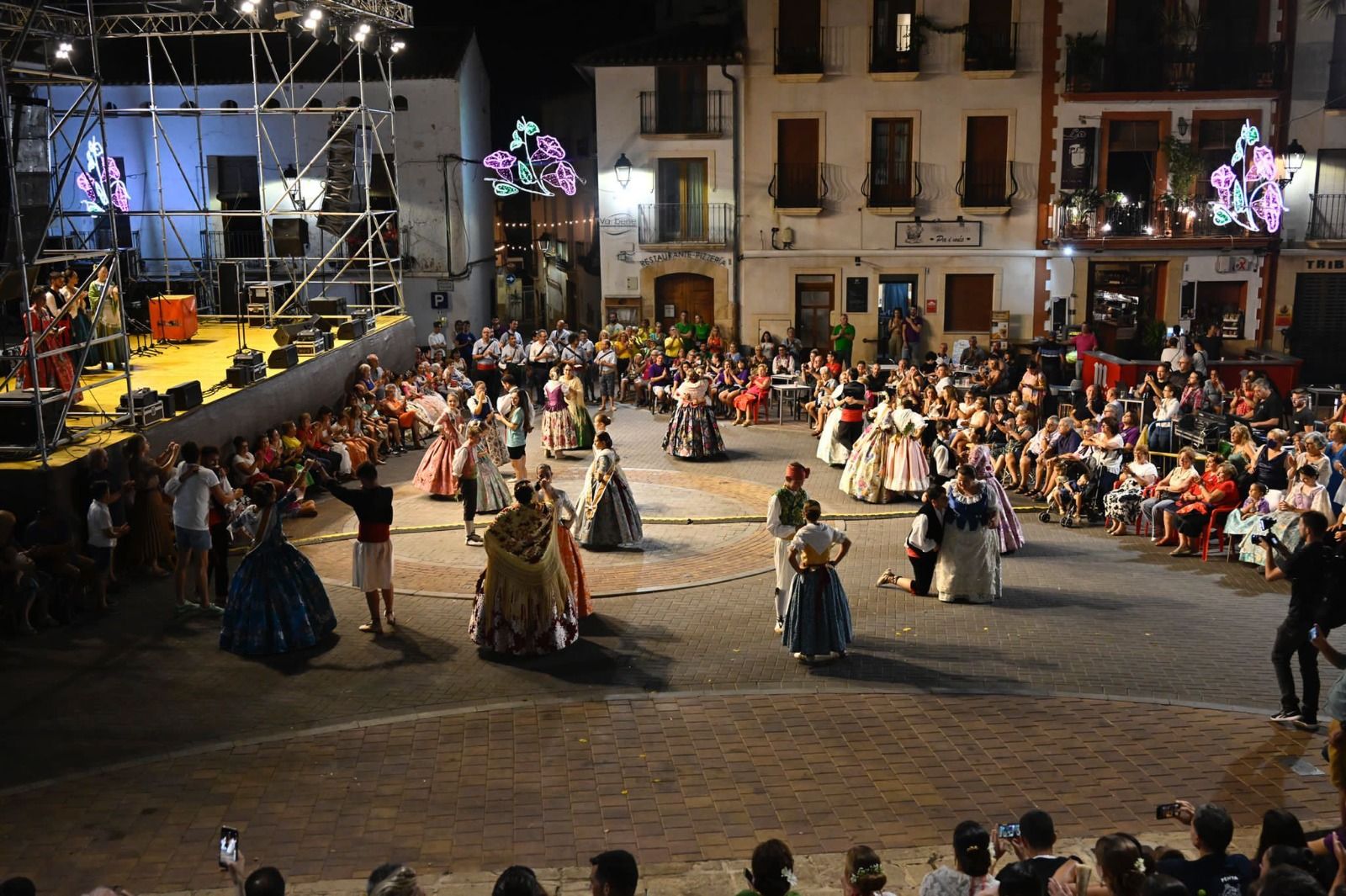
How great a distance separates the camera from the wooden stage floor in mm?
14297

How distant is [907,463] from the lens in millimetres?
18156

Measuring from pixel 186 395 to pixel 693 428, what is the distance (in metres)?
7.94

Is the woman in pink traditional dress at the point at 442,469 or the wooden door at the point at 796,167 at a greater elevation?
the wooden door at the point at 796,167

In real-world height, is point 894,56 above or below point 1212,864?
above

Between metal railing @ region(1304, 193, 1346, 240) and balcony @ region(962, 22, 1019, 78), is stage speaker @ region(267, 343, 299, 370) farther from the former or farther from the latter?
metal railing @ region(1304, 193, 1346, 240)

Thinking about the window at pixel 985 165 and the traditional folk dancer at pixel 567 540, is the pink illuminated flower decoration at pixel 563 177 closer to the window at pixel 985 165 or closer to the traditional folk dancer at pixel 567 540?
the window at pixel 985 165

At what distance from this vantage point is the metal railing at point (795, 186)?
98.1 feet

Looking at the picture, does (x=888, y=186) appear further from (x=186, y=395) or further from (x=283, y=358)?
(x=186, y=395)

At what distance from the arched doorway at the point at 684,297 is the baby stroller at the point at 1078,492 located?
47.9 ft

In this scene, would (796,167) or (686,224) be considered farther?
(686,224)

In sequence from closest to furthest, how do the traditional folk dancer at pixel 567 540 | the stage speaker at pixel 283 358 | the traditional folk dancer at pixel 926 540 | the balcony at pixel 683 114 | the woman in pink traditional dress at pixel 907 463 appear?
the traditional folk dancer at pixel 567 540 → the traditional folk dancer at pixel 926 540 → the woman in pink traditional dress at pixel 907 463 → the stage speaker at pixel 283 358 → the balcony at pixel 683 114

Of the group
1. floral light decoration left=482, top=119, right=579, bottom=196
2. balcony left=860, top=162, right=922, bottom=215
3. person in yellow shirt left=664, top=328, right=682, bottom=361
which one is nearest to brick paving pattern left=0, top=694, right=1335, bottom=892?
person in yellow shirt left=664, top=328, right=682, bottom=361

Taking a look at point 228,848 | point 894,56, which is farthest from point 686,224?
point 228,848

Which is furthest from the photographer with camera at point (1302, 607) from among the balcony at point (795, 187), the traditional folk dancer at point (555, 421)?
the balcony at point (795, 187)
